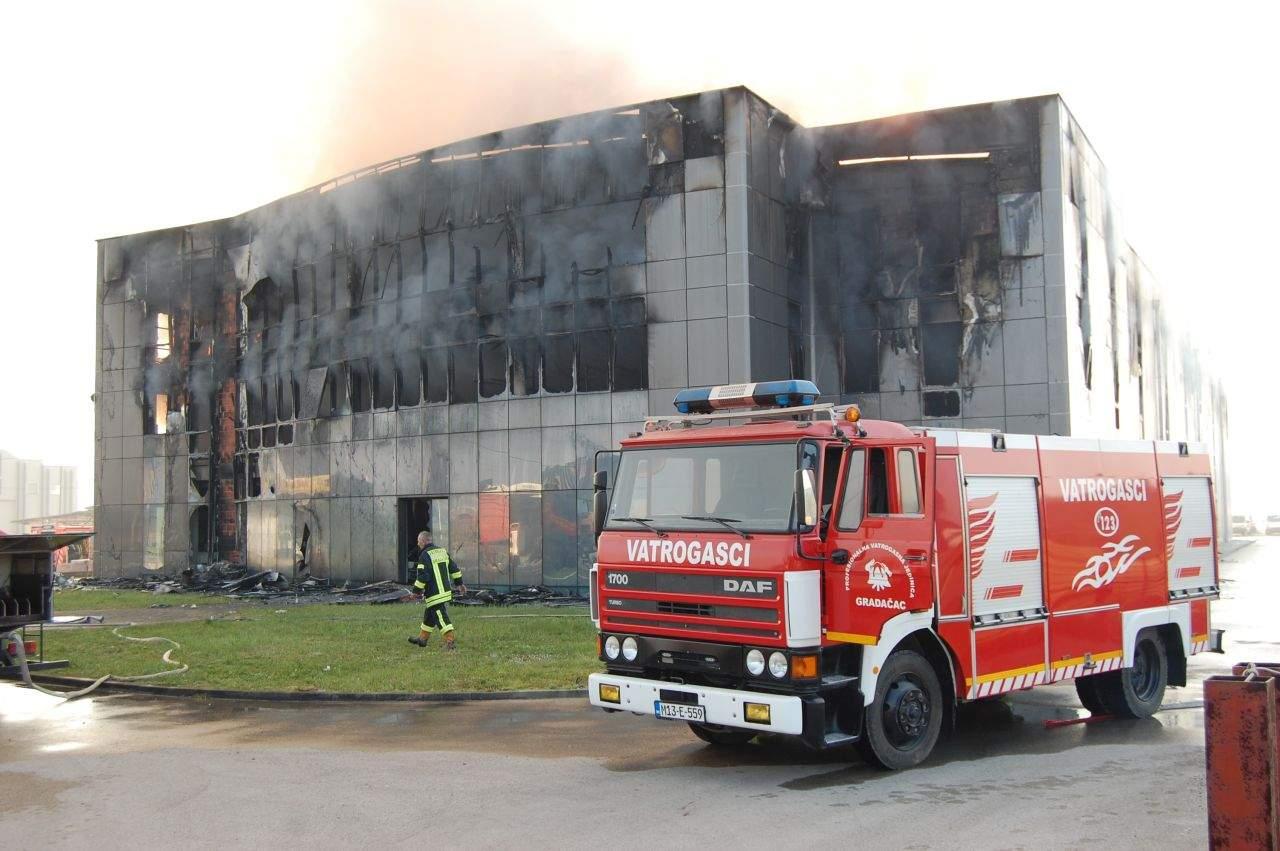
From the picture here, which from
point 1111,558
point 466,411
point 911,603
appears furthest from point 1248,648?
point 466,411

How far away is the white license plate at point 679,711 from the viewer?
25.8 ft

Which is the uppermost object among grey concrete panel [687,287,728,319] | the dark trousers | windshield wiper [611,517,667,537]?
grey concrete panel [687,287,728,319]

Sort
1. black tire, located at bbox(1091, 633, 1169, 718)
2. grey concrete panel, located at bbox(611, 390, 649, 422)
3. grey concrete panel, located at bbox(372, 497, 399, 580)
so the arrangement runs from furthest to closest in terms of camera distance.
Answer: grey concrete panel, located at bbox(372, 497, 399, 580) → grey concrete panel, located at bbox(611, 390, 649, 422) → black tire, located at bbox(1091, 633, 1169, 718)

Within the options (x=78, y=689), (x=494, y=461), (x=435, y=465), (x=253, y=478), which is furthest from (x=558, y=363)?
(x=78, y=689)

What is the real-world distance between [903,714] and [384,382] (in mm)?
23782

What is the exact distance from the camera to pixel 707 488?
8359 millimetres

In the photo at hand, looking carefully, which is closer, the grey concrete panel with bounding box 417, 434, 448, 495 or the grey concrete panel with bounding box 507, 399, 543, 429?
the grey concrete panel with bounding box 507, 399, 543, 429

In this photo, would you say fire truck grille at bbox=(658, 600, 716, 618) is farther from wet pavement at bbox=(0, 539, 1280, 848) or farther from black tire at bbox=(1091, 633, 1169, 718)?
black tire at bbox=(1091, 633, 1169, 718)

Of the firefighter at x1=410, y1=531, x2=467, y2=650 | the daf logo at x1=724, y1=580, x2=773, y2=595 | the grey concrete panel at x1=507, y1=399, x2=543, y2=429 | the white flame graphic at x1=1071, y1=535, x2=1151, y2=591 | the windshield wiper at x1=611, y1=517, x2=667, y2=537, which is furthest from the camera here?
the grey concrete panel at x1=507, y1=399, x2=543, y2=429

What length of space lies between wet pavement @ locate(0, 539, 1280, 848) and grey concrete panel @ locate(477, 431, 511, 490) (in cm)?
1630

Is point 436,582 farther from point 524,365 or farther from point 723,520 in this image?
point 524,365

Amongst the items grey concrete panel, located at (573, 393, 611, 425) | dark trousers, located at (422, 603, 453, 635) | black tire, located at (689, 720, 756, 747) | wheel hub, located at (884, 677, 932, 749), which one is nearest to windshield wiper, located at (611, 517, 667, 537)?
black tire, located at (689, 720, 756, 747)

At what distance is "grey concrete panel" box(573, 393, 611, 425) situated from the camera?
85.7 feet

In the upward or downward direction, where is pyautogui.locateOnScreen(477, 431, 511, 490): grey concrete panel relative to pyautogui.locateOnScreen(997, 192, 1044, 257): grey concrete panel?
downward
